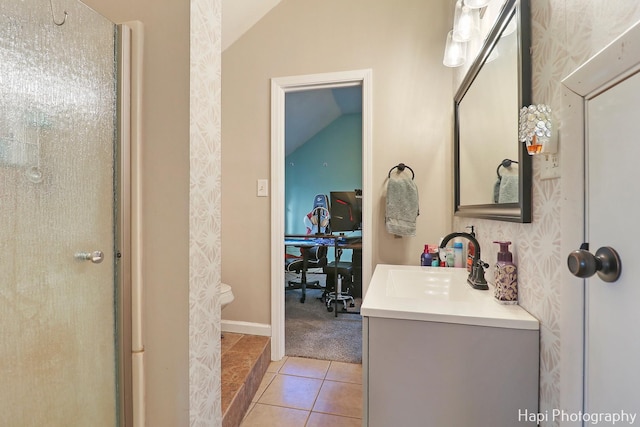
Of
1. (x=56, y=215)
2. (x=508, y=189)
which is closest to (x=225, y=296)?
(x=56, y=215)

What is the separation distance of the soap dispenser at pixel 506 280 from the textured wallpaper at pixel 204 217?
988mm

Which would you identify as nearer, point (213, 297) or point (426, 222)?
point (213, 297)

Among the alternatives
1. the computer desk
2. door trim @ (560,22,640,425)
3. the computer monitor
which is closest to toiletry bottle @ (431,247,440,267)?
door trim @ (560,22,640,425)

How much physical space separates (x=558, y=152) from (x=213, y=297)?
1.12 metres

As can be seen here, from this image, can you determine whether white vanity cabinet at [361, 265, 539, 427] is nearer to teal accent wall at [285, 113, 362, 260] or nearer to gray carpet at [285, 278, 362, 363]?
gray carpet at [285, 278, 362, 363]

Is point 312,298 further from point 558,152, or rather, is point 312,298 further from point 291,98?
point 558,152

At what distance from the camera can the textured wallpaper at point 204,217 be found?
928 mm

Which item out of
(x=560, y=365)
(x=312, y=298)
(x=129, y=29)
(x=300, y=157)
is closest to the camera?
(x=560, y=365)

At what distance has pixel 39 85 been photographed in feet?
2.49

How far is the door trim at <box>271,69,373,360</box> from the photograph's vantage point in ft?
6.25

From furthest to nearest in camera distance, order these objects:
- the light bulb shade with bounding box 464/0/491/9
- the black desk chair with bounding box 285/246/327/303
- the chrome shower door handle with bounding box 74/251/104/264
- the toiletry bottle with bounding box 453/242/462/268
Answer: the black desk chair with bounding box 285/246/327/303
the toiletry bottle with bounding box 453/242/462/268
the light bulb shade with bounding box 464/0/491/9
the chrome shower door handle with bounding box 74/251/104/264

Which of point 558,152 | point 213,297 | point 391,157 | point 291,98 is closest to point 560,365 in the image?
point 558,152

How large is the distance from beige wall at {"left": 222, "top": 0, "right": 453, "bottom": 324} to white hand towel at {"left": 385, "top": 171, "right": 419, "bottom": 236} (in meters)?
0.10

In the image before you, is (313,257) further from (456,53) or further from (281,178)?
(456,53)
